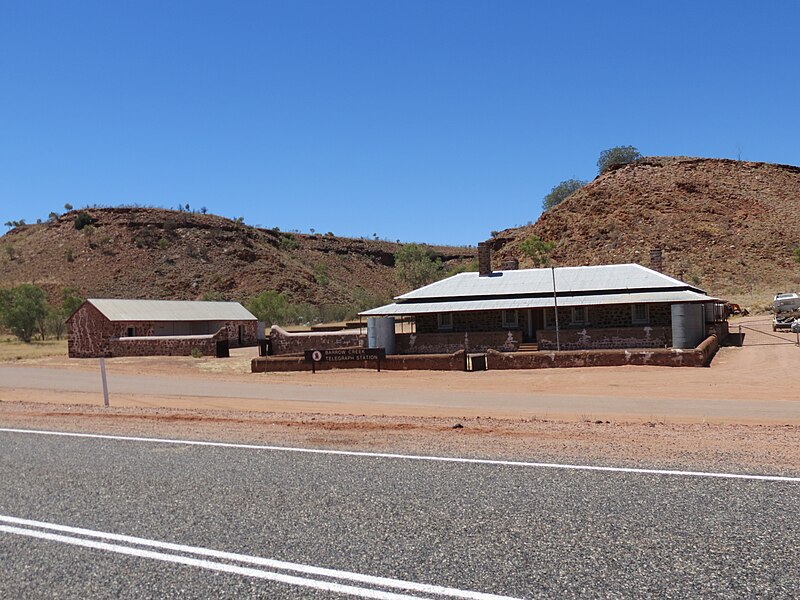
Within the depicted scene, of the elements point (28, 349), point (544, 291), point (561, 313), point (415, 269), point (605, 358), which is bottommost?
point (605, 358)

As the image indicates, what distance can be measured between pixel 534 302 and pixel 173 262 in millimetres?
62099

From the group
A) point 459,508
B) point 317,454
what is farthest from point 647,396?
point 459,508

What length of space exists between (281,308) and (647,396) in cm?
5276

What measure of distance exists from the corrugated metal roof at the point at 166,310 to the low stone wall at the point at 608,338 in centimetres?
2304

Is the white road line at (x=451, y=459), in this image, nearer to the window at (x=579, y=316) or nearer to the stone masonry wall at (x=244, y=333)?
the window at (x=579, y=316)

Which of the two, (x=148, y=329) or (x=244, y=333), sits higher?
(x=148, y=329)

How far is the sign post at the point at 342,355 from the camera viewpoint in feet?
92.5

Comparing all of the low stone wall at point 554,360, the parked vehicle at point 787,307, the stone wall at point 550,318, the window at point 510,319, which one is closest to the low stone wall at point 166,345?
the stone wall at point 550,318

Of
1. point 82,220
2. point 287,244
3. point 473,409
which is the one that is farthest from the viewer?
point 287,244

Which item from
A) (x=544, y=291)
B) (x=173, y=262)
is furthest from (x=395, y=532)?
(x=173, y=262)

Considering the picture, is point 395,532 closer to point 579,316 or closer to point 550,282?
point 579,316

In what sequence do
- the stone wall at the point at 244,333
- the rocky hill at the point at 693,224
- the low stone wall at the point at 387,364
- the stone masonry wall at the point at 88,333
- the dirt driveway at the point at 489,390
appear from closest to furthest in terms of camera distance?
the dirt driveway at the point at 489,390 → the low stone wall at the point at 387,364 → the stone masonry wall at the point at 88,333 → the stone wall at the point at 244,333 → the rocky hill at the point at 693,224

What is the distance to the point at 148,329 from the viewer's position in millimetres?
44031

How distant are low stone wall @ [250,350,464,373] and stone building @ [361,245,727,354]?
19.1 feet
